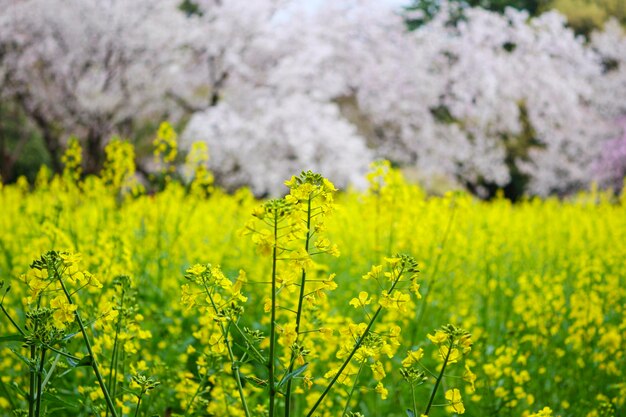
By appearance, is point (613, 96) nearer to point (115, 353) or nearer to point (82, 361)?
point (115, 353)

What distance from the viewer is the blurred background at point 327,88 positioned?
1145 cm

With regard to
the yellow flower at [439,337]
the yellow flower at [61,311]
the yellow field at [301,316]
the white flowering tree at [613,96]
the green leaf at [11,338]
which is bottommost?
the yellow field at [301,316]

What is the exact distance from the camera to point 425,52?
1417 cm

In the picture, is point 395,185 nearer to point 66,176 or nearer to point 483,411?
point 483,411

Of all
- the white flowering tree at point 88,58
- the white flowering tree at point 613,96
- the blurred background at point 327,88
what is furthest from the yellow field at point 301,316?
the white flowering tree at point 613,96

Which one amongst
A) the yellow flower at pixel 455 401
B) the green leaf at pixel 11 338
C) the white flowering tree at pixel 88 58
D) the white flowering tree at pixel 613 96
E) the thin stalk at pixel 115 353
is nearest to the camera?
the green leaf at pixel 11 338

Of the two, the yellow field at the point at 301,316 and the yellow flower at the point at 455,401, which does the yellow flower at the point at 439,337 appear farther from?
the yellow flower at the point at 455,401

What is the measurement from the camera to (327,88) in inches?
519

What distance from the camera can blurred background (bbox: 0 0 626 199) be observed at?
11445mm

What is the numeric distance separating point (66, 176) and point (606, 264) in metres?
3.44

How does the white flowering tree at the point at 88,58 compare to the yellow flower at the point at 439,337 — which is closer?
the yellow flower at the point at 439,337

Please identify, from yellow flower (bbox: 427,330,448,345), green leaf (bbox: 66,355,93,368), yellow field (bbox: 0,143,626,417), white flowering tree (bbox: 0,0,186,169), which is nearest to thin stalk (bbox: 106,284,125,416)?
yellow field (bbox: 0,143,626,417)

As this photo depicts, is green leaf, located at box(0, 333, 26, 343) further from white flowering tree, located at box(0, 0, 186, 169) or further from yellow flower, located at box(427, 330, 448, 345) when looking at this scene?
white flowering tree, located at box(0, 0, 186, 169)

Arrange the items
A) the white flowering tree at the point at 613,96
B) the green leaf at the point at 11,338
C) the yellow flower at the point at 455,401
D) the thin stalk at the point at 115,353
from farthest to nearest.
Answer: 1. the white flowering tree at the point at 613,96
2. the thin stalk at the point at 115,353
3. the yellow flower at the point at 455,401
4. the green leaf at the point at 11,338
